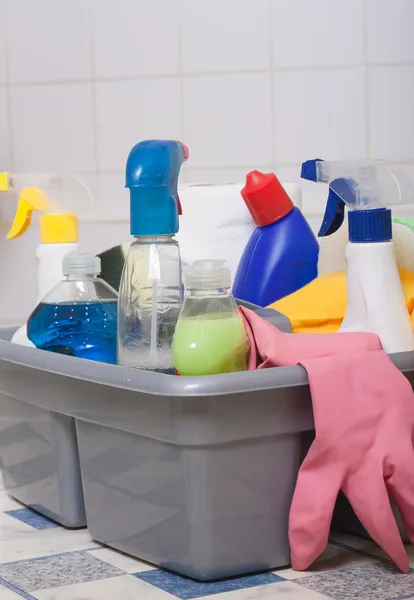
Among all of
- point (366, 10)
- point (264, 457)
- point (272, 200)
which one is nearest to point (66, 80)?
point (366, 10)

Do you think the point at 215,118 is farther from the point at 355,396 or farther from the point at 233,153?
the point at 355,396

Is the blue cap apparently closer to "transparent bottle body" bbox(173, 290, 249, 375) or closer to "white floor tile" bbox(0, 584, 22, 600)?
"transparent bottle body" bbox(173, 290, 249, 375)

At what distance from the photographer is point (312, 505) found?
58cm

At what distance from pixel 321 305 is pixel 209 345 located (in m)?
0.15

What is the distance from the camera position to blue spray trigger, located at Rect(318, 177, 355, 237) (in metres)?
0.66

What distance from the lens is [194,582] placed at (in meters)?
0.59

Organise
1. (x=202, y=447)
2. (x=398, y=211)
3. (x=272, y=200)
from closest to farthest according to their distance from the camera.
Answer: (x=202, y=447)
(x=272, y=200)
(x=398, y=211)

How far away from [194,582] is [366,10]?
1.00 m

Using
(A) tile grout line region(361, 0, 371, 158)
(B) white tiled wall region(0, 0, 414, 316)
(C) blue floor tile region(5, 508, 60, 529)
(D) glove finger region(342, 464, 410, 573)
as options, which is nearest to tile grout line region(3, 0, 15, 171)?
(B) white tiled wall region(0, 0, 414, 316)

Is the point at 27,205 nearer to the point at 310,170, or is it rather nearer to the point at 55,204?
the point at 55,204

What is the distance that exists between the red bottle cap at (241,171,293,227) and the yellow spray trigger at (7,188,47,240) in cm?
19

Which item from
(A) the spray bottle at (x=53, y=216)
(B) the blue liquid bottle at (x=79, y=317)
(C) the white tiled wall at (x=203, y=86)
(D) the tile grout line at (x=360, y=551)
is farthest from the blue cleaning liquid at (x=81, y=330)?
→ (C) the white tiled wall at (x=203, y=86)

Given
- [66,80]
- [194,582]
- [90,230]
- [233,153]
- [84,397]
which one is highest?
[66,80]

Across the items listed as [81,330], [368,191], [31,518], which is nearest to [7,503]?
[31,518]
